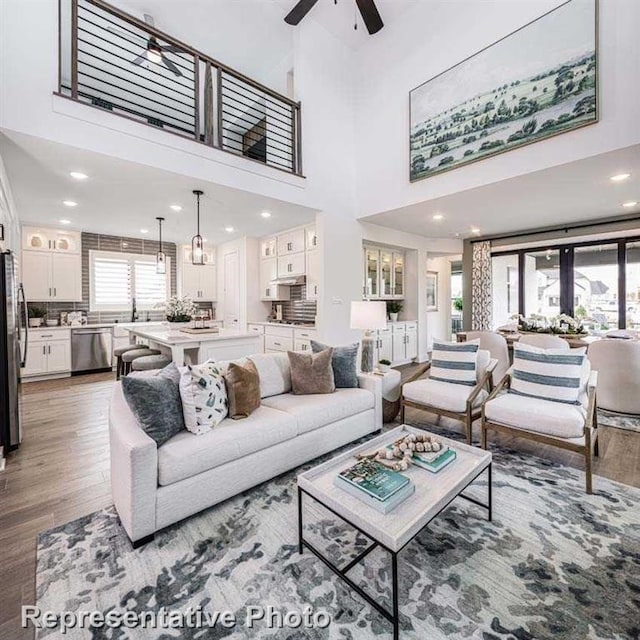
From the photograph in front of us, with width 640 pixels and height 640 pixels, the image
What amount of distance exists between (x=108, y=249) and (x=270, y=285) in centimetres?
353

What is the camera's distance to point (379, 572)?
5.35ft

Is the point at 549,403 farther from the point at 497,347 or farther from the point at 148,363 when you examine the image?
the point at 148,363

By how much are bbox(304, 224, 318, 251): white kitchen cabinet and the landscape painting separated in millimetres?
1761

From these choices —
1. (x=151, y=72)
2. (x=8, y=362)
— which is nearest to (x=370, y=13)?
(x=151, y=72)

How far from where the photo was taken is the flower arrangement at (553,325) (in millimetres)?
4680

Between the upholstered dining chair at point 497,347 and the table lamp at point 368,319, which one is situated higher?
the table lamp at point 368,319

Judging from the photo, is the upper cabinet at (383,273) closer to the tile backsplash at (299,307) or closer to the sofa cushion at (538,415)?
the tile backsplash at (299,307)

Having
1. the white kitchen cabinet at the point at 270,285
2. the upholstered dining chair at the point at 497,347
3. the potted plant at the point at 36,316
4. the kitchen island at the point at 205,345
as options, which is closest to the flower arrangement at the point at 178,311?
the kitchen island at the point at 205,345

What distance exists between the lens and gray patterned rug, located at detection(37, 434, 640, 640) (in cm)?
137

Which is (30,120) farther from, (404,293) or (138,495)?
(404,293)

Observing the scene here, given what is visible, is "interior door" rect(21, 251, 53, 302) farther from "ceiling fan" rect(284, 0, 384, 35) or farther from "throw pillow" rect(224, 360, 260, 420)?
"ceiling fan" rect(284, 0, 384, 35)

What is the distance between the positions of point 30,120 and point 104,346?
4.58m

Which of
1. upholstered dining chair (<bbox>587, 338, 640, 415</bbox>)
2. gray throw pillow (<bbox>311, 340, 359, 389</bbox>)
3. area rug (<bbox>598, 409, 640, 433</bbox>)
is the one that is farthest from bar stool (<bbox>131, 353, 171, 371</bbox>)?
upholstered dining chair (<bbox>587, 338, 640, 415</bbox>)

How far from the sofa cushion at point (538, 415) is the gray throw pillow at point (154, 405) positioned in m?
2.56
